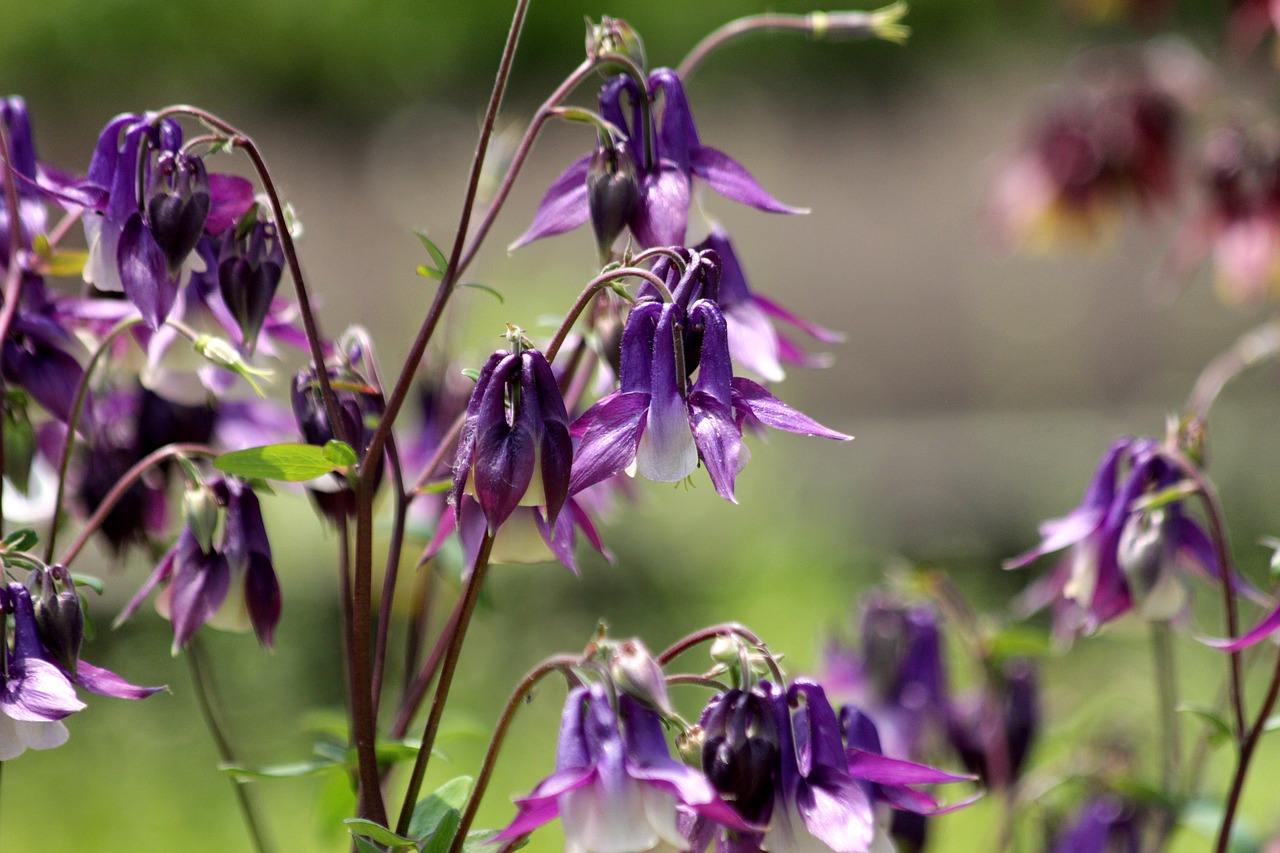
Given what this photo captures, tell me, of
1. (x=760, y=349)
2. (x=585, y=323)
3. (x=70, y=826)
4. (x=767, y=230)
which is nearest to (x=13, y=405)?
(x=585, y=323)

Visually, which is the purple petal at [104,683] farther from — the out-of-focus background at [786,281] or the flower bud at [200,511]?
the out-of-focus background at [786,281]

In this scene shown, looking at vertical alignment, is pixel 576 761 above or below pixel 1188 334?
above

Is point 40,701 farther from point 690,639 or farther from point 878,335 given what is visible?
point 878,335

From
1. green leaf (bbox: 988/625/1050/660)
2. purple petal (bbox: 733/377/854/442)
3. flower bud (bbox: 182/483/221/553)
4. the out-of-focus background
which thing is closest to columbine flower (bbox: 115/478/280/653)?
flower bud (bbox: 182/483/221/553)

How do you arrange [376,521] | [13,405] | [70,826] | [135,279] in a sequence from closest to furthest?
[135,279], [13,405], [376,521], [70,826]

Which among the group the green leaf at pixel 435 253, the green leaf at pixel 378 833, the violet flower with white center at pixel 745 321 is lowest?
the green leaf at pixel 378 833

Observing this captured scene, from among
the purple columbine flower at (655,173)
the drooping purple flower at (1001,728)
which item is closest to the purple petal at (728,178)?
the purple columbine flower at (655,173)

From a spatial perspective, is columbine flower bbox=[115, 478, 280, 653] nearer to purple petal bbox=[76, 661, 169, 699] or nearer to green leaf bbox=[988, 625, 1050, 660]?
purple petal bbox=[76, 661, 169, 699]

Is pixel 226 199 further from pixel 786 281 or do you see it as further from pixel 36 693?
pixel 786 281
